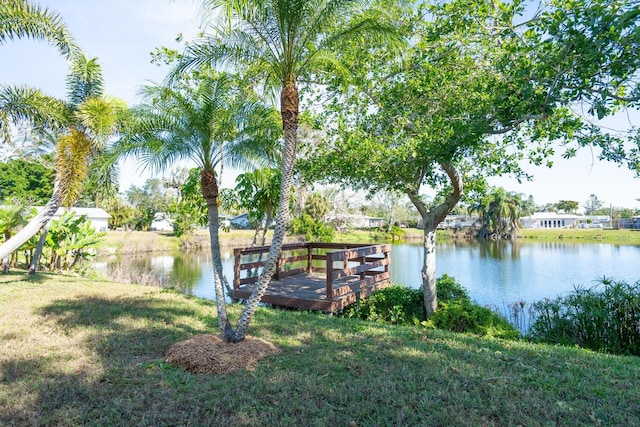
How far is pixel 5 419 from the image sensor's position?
3.15 m

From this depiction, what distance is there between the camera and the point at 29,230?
952cm

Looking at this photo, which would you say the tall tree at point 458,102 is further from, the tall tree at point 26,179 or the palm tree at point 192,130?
the tall tree at point 26,179

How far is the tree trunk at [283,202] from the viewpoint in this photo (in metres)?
5.05

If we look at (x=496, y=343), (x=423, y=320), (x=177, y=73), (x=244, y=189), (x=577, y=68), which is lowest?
(x=423, y=320)

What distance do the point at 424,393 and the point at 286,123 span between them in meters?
3.77

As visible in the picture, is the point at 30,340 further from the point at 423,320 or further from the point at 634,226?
the point at 634,226

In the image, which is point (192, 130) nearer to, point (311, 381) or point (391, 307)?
point (311, 381)

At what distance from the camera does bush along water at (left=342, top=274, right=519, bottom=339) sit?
8.24 m

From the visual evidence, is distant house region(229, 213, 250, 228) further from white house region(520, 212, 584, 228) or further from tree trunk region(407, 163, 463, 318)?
white house region(520, 212, 584, 228)

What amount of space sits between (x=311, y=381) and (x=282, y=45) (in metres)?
4.40

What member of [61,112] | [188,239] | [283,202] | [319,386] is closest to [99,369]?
[319,386]

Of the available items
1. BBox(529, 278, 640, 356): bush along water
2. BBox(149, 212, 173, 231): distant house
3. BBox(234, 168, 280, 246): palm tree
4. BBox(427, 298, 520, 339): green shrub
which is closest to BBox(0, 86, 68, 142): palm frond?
BBox(234, 168, 280, 246): palm tree

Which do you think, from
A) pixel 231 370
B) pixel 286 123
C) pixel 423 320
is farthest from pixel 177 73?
pixel 423 320

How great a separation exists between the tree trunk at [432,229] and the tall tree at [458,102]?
28 millimetres
